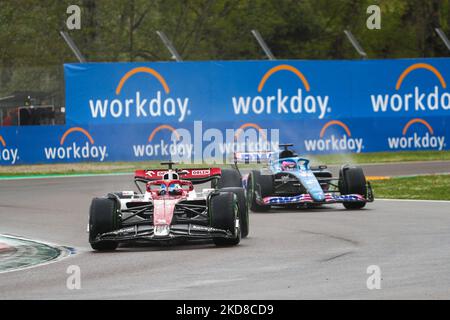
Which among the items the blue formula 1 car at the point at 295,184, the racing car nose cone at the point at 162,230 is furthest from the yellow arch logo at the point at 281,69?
the racing car nose cone at the point at 162,230

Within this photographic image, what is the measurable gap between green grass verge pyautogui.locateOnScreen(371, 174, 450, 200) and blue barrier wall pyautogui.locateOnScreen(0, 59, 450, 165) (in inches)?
236

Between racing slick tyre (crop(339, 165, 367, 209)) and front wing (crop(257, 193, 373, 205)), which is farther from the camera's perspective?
racing slick tyre (crop(339, 165, 367, 209))

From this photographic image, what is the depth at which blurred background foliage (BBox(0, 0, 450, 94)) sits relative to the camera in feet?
139

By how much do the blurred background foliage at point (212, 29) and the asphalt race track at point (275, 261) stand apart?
818 inches

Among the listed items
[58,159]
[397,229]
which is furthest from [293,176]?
[58,159]

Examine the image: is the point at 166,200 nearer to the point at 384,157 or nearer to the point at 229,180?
the point at 229,180

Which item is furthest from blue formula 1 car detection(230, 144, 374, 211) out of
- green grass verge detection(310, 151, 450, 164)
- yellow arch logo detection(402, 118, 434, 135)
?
yellow arch logo detection(402, 118, 434, 135)

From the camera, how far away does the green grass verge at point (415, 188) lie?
21.6 meters

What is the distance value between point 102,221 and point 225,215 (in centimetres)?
142

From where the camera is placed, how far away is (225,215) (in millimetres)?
13594

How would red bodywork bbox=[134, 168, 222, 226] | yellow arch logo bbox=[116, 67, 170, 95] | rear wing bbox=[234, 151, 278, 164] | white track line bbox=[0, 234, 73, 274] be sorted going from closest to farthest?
white track line bbox=[0, 234, 73, 274], red bodywork bbox=[134, 168, 222, 226], rear wing bbox=[234, 151, 278, 164], yellow arch logo bbox=[116, 67, 170, 95]

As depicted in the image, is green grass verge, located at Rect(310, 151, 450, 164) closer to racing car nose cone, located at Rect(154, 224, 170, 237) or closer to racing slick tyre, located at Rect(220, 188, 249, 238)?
racing slick tyre, located at Rect(220, 188, 249, 238)

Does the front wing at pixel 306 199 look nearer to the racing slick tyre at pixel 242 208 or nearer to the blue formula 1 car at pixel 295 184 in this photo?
the blue formula 1 car at pixel 295 184
